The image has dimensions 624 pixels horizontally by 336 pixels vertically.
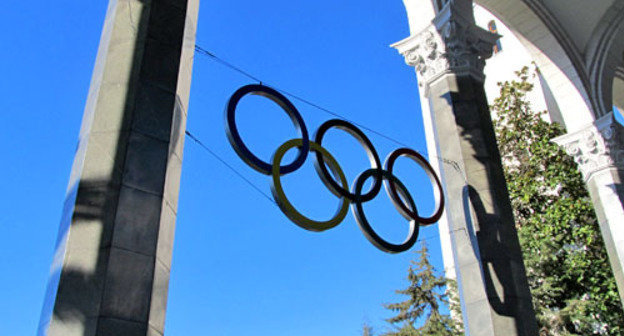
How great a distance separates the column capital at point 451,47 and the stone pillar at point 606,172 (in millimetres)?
5543

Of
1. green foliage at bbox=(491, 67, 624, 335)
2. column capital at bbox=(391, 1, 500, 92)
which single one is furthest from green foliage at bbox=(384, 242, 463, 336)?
column capital at bbox=(391, 1, 500, 92)

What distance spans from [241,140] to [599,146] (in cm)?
1185

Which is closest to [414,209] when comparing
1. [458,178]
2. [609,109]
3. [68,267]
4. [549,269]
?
[458,178]

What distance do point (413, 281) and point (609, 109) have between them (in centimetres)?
1195

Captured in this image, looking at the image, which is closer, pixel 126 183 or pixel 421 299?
pixel 126 183

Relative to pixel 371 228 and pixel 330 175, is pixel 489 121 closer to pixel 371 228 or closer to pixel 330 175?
pixel 371 228

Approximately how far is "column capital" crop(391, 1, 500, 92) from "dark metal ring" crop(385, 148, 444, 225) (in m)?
1.87

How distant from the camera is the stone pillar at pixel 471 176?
9.20 m

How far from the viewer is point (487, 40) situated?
12.2 metres

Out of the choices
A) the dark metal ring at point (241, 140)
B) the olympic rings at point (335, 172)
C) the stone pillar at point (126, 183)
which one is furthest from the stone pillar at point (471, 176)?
the stone pillar at point (126, 183)

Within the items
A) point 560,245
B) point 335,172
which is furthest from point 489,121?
point 560,245

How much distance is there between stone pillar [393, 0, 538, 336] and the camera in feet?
30.2

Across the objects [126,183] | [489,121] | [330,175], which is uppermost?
[489,121]

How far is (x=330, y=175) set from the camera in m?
9.14
